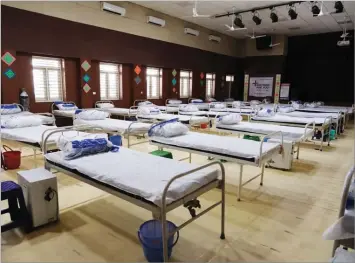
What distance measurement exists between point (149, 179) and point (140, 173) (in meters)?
0.17

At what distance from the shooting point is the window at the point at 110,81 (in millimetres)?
8109

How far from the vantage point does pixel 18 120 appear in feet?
15.0

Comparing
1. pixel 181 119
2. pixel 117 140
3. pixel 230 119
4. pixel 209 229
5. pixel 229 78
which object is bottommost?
pixel 209 229

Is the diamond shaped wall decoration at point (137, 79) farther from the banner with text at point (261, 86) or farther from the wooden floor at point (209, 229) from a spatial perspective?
the banner with text at point (261, 86)

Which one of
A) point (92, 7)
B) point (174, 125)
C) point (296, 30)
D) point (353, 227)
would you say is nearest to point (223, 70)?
point (296, 30)

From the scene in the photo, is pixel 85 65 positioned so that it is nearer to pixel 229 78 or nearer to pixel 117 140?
pixel 117 140

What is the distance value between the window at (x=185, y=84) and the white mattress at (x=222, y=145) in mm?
7131

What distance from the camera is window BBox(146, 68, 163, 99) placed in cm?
949

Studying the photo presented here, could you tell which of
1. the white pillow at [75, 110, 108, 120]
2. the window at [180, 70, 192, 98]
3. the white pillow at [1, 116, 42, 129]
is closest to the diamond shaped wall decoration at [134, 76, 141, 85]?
the window at [180, 70, 192, 98]

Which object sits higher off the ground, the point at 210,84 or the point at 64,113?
the point at 210,84

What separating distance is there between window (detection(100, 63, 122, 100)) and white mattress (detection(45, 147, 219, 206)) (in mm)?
5701

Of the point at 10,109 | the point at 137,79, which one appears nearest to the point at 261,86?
the point at 137,79

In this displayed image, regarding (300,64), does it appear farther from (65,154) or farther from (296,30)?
(65,154)

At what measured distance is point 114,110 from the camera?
7.36 metres
